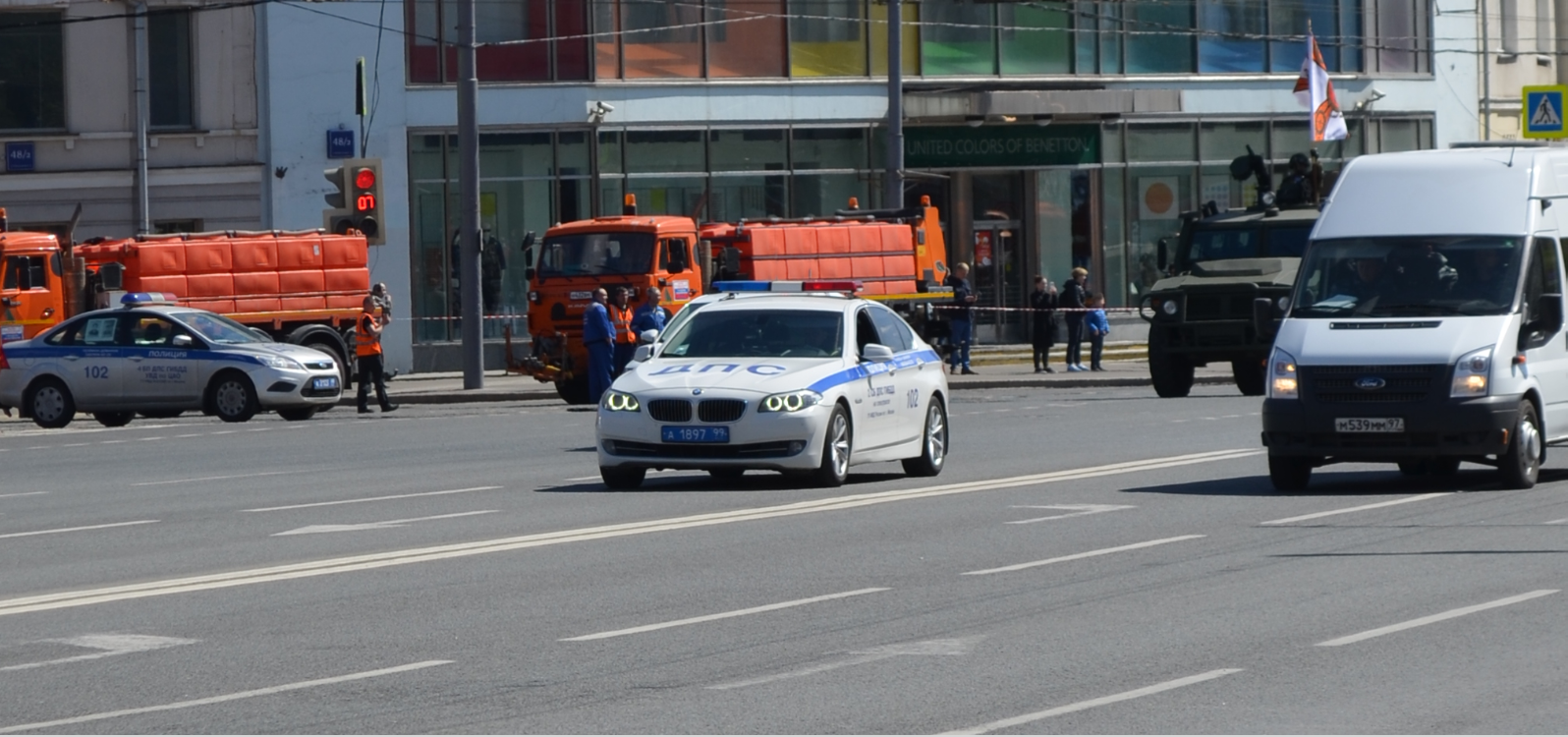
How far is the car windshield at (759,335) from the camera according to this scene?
722 inches

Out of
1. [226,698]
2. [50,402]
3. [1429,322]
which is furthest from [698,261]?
[226,698]

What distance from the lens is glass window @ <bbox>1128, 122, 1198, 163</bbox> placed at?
45.1 metres

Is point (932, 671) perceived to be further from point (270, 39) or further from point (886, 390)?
point (270, 39)

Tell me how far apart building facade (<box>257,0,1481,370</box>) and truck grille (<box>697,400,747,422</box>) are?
20671 mm

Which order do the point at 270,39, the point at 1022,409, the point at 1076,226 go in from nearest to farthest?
the point at 1022,409
the point at 270,39
the point at 1076,226

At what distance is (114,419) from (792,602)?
69.9ft

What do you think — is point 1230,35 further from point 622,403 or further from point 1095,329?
point 622,403

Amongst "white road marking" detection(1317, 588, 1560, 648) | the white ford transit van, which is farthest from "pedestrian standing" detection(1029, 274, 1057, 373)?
"white road marking" detection(1317, 588, 1560, 648)

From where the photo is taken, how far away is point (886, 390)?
1852 cm

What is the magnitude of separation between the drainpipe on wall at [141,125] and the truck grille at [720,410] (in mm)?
23726

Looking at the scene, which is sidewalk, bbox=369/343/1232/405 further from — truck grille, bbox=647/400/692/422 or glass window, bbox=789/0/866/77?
Answer: truck grille, bbox=647/400/692/422

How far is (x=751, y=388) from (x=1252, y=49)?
30912mm

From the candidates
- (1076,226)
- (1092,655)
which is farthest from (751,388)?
(1076,226)

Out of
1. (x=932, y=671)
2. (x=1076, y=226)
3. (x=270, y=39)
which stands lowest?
(x=932, y=671)
